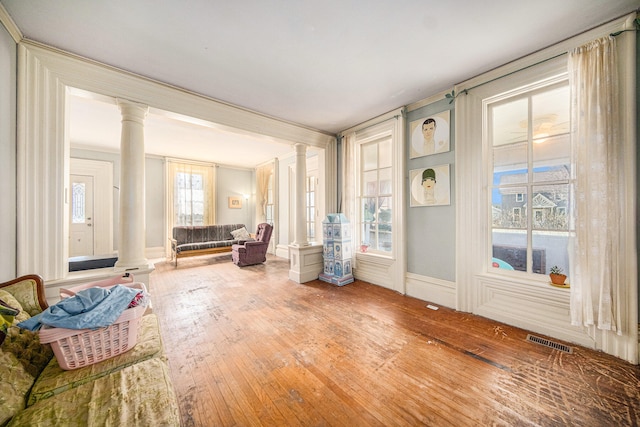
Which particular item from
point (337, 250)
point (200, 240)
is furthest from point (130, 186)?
point (200, 240)

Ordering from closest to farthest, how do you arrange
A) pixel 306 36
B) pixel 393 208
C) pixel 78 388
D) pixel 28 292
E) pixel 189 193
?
pixel 78 388 → pixel 28 292 → pixel 306 36 → pixel 393 208 → pixel 189 193

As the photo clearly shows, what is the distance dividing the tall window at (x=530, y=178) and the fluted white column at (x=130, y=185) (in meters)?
4.10

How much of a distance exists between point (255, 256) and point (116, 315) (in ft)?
13.7

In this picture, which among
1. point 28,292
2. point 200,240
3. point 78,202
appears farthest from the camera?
point 200,240

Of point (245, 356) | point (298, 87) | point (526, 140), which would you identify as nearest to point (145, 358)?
point (245, 356)

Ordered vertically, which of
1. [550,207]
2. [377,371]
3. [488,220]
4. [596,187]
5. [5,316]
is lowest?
[377,371]

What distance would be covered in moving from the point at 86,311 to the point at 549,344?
3545mm

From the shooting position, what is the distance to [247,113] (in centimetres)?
344

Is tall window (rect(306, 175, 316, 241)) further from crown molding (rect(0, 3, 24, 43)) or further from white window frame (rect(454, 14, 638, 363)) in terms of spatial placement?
crown molding (rect(0, 3, 24, 43))

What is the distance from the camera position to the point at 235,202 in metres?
7.55

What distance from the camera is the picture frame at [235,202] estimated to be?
7469mm

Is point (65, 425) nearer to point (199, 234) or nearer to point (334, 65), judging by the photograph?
point (334, 65)

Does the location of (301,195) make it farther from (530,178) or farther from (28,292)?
(28,292)

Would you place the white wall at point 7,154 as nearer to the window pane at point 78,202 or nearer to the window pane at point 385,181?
the window pane at point 385,181
